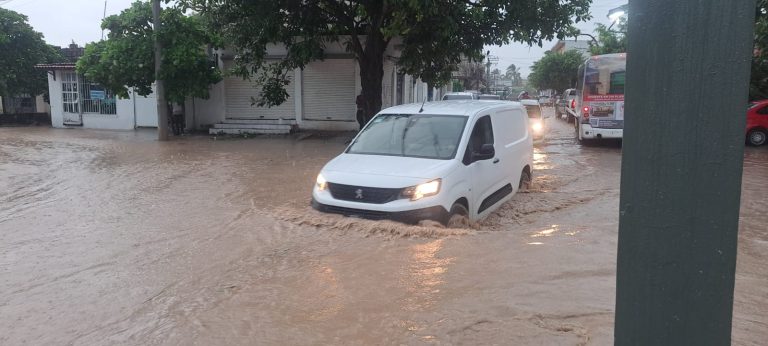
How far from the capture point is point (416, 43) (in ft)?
50.7

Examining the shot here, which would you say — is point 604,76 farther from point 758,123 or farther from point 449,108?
point 449,108

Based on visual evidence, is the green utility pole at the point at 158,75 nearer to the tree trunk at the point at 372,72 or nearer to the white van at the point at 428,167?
the tree trunk at the point at 372,72

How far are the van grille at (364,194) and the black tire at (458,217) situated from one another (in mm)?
644

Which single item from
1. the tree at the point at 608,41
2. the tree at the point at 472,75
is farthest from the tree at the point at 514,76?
the tree at the point at 608,41

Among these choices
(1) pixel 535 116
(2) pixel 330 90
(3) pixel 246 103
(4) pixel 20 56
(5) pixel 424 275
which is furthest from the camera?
(4) pixel 20 56

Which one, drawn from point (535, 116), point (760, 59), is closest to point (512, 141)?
point (535, 116)

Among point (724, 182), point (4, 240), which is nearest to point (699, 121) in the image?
point (724, 182)

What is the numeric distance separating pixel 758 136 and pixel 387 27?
11.8 m

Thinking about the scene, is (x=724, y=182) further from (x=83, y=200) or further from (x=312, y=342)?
(x=83, y=200)

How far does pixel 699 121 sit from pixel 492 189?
624 cm

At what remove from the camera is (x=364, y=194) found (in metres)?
6.36

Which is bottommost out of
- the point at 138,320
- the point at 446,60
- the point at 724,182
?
the point at 138,320

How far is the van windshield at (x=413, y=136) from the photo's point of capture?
705 centimetres

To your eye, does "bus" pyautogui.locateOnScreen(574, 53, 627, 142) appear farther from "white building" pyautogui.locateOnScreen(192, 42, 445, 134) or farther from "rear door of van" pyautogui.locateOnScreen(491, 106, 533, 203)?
"rear door of van" pyautogui.locateOnScreen(491, 106, 533, 203)
